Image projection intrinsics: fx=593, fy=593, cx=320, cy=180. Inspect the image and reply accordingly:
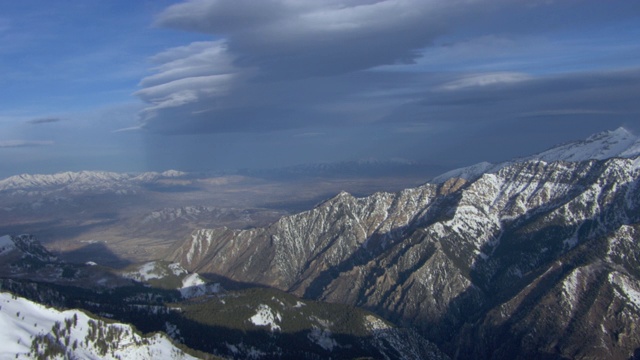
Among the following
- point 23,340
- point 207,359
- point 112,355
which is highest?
point 23,340

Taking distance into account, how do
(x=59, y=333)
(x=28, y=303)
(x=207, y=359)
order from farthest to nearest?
(x=207, y=359) → (x=28, y=303) → (x=59, y=333)

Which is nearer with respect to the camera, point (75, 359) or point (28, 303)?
point (75, 359)

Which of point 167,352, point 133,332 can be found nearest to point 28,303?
point 133,332

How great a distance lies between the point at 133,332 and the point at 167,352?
1259 centimetres

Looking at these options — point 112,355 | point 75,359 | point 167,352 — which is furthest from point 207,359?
point 75,359

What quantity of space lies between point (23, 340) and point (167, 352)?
45225 millimetres

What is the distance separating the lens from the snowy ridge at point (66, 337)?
158125 mm

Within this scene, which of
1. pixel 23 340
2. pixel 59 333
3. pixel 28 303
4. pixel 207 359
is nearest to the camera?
pixel 23 340

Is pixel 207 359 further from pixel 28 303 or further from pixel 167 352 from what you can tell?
pixel 28 303

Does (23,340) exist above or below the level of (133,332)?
above

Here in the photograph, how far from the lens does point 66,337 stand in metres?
171

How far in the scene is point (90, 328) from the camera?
180000mm

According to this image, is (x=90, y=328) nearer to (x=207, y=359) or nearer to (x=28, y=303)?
(x=28, y=303)

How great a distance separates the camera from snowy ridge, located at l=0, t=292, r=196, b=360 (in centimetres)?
15812
